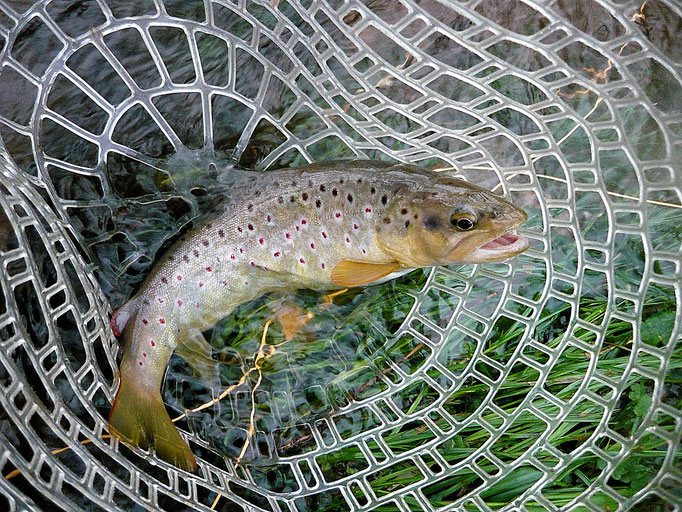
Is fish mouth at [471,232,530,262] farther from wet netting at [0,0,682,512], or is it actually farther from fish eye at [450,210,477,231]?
wet netting at [0,0,682,512]

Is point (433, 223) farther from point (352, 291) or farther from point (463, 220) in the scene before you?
point (352, 291)

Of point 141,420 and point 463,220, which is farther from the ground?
point 463,220

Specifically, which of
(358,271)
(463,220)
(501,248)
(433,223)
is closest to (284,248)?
(358,271)

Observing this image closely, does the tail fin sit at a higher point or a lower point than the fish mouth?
lower

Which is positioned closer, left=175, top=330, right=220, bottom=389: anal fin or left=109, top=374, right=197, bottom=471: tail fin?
left=109, top=374, right=197, bottom=471: tail fin

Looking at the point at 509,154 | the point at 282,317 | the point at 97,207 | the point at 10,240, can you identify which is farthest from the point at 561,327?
the point at 10,240

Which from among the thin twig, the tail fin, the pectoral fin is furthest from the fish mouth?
the thin twig

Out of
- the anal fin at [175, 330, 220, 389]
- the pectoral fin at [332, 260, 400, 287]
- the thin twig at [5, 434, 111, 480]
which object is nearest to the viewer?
the thin twig at [5, 434, 111, 480]

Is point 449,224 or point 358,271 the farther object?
point 358,271
